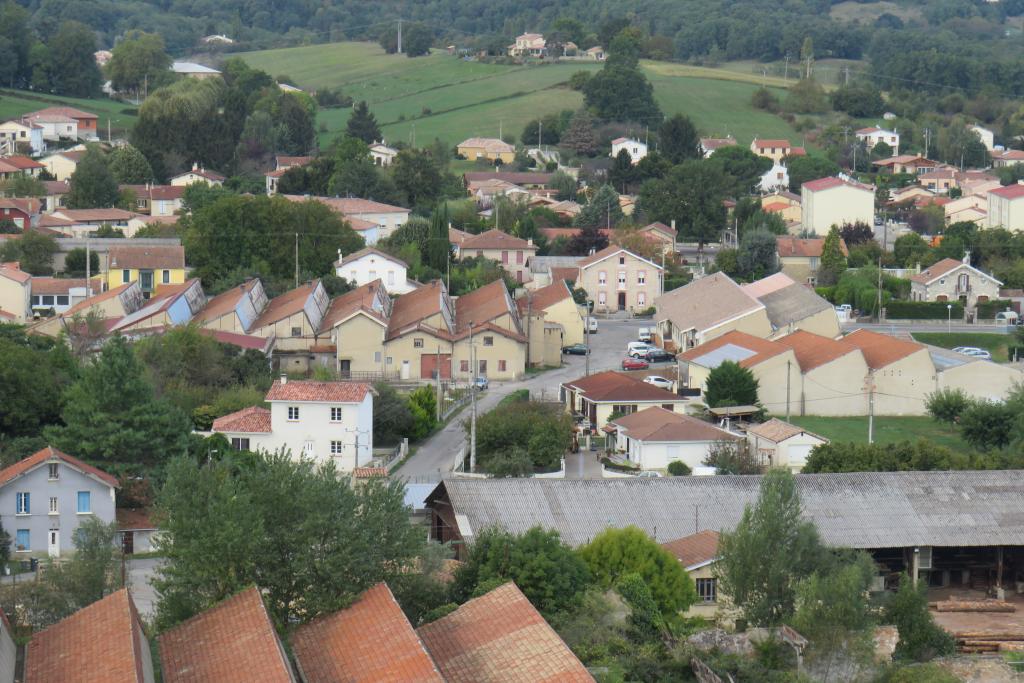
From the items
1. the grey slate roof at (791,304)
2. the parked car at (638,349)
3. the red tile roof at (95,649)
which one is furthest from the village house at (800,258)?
the red tile roof at (95,649)

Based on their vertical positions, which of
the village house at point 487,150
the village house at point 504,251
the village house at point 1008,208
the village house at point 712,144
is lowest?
the village house at point 504,251

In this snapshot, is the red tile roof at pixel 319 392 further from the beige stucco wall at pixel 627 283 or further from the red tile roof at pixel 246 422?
the beige stucco wall at pixel 627 283

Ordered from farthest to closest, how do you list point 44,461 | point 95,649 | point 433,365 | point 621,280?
point 621,280, point 433,365, point 44,461, point 95,649

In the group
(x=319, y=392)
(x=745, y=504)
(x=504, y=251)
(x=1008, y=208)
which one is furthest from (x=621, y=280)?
(x=745, y=504)

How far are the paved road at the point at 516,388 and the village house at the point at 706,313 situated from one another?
3.31 feet

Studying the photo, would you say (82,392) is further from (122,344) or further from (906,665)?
(906,665)

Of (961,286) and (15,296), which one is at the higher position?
(15,296)

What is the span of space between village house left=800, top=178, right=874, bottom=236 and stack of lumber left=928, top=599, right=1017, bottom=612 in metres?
36.2

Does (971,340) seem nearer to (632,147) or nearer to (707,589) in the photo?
(707,589)

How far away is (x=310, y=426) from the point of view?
101ft

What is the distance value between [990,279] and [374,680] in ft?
123

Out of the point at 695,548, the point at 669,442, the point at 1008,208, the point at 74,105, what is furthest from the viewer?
the point at 74,105

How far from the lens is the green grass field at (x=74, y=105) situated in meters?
80.9

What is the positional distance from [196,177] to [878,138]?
37213mm
